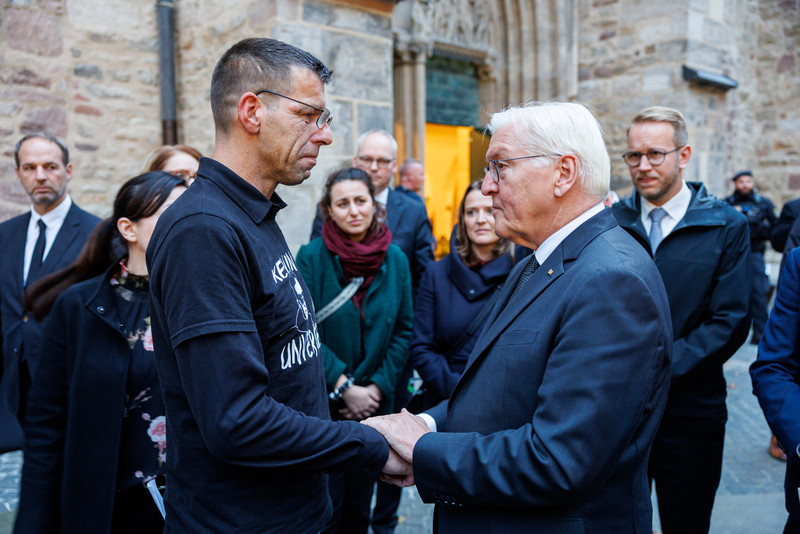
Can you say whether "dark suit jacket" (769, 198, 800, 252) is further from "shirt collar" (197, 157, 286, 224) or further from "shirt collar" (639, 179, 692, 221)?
"shirt collar" (197, 157, 286, 224)

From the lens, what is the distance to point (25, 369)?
10.3ft

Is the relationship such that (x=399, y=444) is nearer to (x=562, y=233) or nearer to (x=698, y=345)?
(x=562, y=233)

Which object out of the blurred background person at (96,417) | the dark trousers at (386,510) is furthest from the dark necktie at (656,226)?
the blurred background person at (96,417)

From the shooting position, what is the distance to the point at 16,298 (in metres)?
3.40

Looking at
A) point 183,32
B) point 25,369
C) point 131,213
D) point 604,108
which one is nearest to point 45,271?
point 25,369

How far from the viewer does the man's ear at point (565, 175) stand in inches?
56.2

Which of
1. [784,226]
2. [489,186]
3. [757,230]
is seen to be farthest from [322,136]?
[757,230]

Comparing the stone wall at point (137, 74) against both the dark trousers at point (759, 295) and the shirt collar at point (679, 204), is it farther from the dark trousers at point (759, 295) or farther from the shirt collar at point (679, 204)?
the dark trousers at point (759, 295)

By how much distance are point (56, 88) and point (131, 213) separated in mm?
4231

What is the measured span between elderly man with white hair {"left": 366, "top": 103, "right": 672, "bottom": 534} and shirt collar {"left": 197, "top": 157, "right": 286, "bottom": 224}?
61 cm

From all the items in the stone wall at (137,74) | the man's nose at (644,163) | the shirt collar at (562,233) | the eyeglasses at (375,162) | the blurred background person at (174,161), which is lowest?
the shirt collar at (562,233)

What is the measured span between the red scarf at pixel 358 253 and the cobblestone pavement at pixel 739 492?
1456mm

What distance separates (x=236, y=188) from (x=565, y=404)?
0.90 meters

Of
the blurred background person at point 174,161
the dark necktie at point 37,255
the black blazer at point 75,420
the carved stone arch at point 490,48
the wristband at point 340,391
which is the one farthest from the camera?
the carved stone arch at point 490,48
